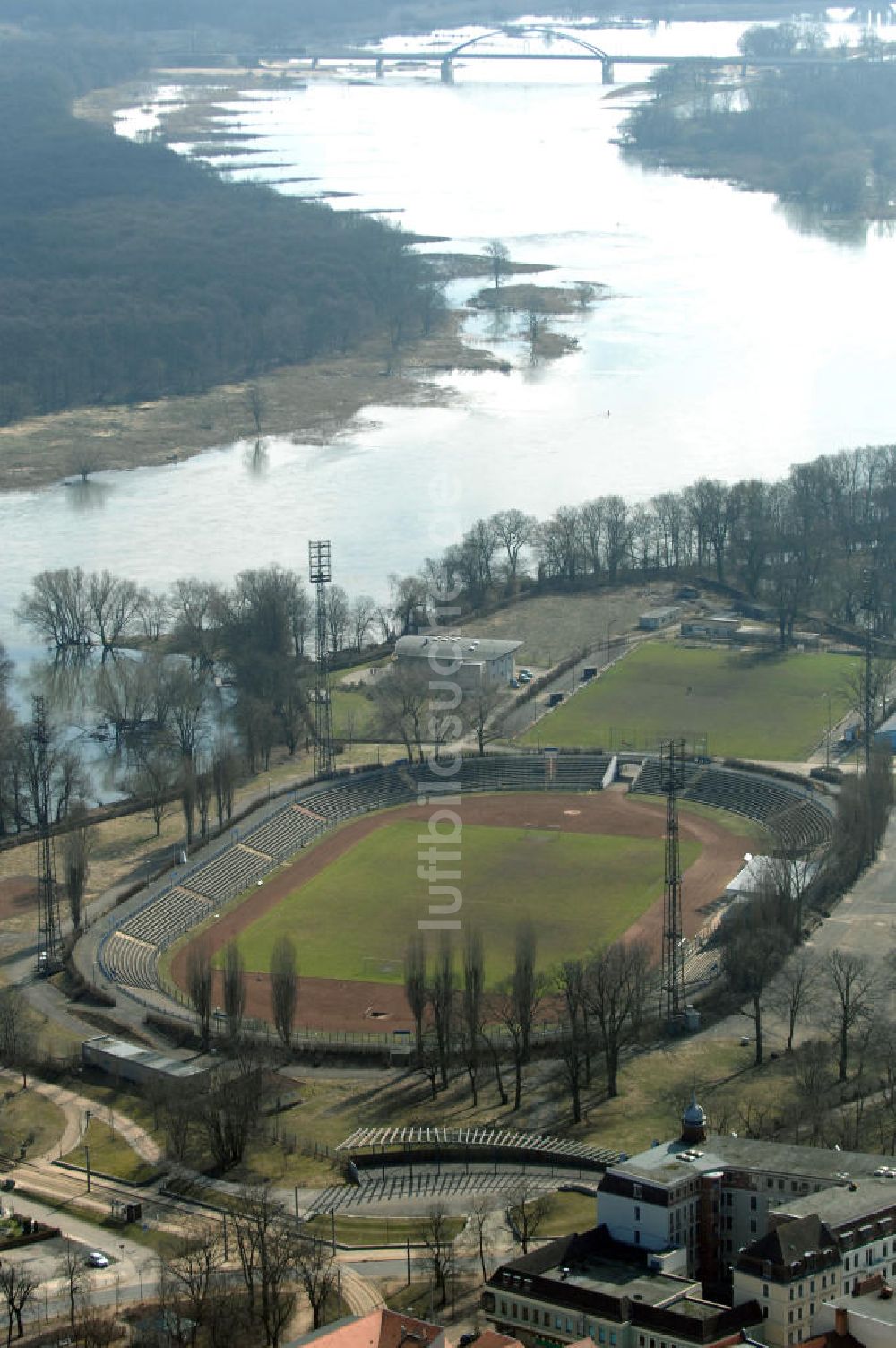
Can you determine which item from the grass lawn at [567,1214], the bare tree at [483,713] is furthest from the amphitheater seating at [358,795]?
the grass lawn at [567,1214]

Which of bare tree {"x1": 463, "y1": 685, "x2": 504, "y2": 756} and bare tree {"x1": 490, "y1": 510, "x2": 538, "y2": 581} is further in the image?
bare tree {"x1": 490, "y1": 510, "x2": 538, "y2": 581}

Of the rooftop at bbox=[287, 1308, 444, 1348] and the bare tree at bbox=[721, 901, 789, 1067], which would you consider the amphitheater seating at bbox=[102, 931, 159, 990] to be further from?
the rooftop at bbox=[287, 1308, 444, 1348]

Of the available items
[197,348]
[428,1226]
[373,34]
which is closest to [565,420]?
[197,348]

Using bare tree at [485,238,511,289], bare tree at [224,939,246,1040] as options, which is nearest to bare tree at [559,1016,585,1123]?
bare tree at [224,939,246,1040]

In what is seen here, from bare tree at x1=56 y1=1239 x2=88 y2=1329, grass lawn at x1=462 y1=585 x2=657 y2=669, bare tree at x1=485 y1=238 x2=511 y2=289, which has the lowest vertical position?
bare tree at x1=56 y1=1239 x2=88 y2=1329

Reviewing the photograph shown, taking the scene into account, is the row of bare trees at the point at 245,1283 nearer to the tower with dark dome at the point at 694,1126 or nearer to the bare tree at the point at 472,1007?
the tower with dark dome at the point at 694,1126

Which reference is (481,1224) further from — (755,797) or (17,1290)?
(755,797)

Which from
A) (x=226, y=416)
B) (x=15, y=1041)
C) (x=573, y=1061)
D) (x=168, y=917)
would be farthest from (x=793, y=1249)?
(x=226, y=416)
